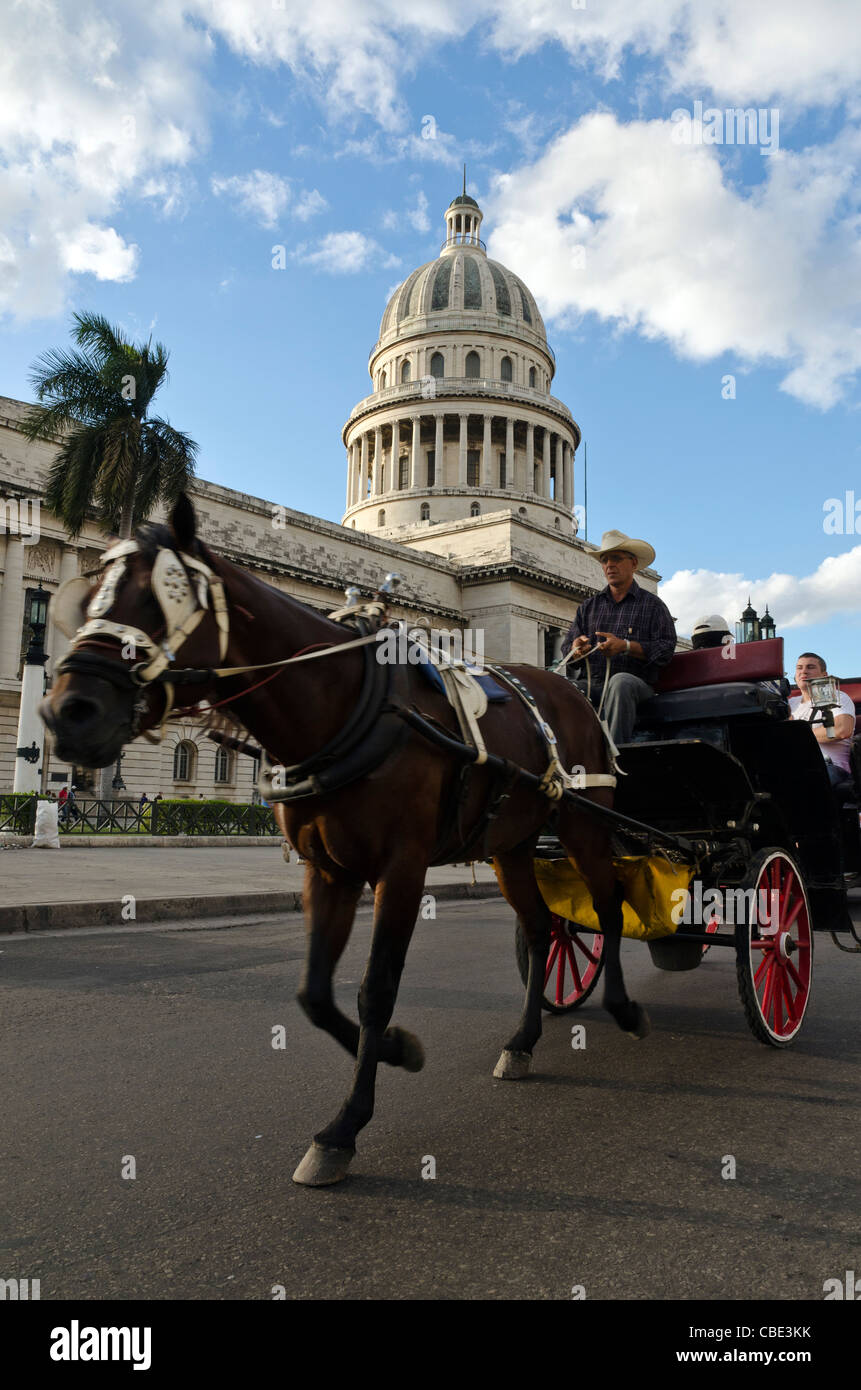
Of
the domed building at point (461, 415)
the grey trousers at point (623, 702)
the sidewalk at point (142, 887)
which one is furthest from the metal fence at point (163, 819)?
the domed building at point (461, 415)

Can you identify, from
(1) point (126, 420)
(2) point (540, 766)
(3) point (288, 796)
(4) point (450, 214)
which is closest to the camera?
(3) point (288, 796)

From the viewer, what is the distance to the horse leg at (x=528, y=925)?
4.39m

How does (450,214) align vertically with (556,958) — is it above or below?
above

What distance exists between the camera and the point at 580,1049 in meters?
4.92

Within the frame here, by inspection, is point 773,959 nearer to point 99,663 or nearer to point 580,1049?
point 580,1049

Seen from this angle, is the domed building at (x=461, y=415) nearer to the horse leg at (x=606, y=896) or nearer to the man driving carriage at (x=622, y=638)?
the man driving carriage at (x=622, y=638)

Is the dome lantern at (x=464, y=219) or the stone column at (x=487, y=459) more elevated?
the dome lantern at (x=464, y=219)

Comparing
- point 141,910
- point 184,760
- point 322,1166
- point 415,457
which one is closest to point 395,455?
point 415,457

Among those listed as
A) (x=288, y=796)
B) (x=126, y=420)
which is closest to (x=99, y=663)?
(x=288, y=796)

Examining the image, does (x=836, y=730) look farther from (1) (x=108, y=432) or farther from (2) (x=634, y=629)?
(1) (x=108, y=432)

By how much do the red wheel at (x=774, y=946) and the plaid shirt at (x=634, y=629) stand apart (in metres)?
1.28

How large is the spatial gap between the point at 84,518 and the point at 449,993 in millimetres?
25849

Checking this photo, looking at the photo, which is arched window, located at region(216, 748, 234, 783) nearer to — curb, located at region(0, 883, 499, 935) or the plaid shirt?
curb, located at region(0, 883, 499, 935)

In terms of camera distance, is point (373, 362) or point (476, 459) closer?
point (476, 459)
